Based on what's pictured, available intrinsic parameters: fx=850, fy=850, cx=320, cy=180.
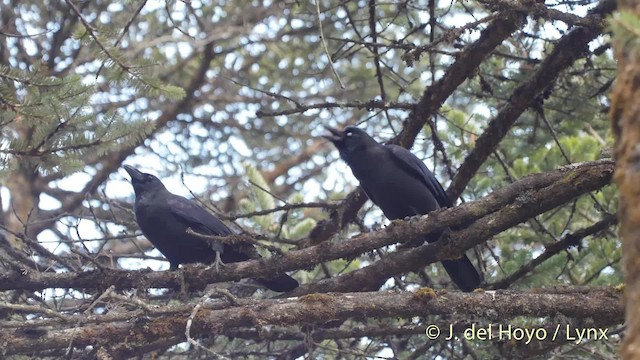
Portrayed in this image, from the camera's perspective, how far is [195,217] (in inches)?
286

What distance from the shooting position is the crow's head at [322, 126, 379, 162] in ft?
23.0

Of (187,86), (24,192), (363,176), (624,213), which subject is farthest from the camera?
(187,86)

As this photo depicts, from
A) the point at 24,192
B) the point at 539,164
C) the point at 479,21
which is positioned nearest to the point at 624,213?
the point at 479,21

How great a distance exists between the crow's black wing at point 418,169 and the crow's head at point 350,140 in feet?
0.64

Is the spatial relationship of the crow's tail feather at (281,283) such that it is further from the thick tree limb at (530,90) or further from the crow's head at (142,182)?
the crow's head at (142,182)

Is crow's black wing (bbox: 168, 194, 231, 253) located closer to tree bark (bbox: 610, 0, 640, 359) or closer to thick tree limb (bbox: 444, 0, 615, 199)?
thick tree limb (bbox: 444, 0, 615, 199)

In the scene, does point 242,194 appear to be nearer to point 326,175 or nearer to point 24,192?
point 326,175

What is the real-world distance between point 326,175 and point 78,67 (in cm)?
418

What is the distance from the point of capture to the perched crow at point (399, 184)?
264 inches

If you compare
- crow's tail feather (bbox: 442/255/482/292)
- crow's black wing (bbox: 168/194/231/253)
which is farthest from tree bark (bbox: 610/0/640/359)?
crow's black wing (bbox: 168/194/231/253)

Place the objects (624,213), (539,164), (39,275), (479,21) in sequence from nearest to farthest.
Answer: (624,213)
(479,21)
(39,275)
(539,164)

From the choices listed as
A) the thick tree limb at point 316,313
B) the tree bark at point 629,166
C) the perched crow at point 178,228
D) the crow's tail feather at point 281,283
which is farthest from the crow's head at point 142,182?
the tree bark at point 629,166

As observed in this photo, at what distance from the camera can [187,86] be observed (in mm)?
11250

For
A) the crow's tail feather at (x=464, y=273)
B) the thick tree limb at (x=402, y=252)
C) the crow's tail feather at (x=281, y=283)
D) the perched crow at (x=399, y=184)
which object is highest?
the perched crow at (x=399, y=184)
